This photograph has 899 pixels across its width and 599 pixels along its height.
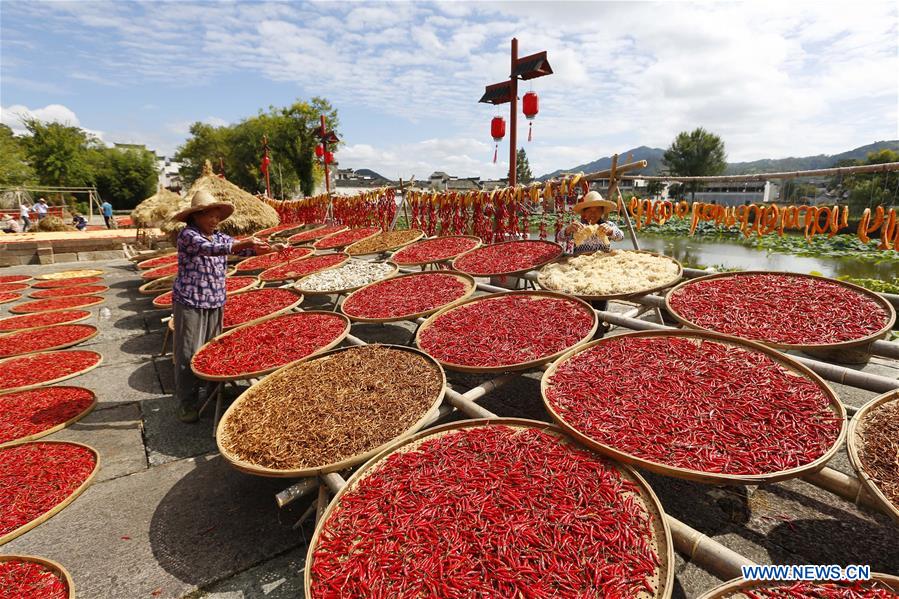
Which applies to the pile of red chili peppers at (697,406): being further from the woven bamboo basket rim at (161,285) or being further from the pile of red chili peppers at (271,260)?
Answer: the woven bamboo basket rim at (161,285)

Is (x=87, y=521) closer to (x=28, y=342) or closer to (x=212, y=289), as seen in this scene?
(x=212, y=289)

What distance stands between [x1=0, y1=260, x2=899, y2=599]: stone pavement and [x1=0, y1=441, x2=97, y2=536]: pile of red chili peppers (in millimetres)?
118

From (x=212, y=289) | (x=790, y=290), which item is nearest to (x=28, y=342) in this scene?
(x=212, y=289)

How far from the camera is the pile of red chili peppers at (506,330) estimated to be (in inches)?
132

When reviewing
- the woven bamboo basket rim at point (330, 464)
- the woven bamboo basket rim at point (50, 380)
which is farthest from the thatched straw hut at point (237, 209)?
the woven bamboo basket rim at point (330, 464)

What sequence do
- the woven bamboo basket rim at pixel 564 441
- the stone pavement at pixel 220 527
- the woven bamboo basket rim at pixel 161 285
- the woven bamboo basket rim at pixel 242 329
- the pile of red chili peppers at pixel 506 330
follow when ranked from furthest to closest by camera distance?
the woven bamboo basket rim at pixel 161 285, the woven bamboo basket rim at pixel 242 329, the pile of red chili peppers at pixel 506 330, the stone pavement at pixel 220 527, the woven bamboo basket rim at pixel 564 441

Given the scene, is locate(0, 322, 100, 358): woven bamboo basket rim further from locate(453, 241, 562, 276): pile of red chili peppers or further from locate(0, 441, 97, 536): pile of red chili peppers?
locate(453, 241, 562, 276): pile of red chili peppers

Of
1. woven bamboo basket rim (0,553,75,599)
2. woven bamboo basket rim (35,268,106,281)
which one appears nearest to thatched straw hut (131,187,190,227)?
woven bamboo basket rim (35,268,106,281)

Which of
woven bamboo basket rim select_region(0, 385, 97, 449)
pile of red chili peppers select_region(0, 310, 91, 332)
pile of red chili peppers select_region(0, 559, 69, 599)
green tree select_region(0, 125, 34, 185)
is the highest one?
green tree select_region(0, 125, 34, 185)

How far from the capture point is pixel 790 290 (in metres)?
3.66

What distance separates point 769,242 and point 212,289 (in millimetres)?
22339

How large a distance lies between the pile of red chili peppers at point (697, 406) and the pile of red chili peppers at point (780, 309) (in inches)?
21.3

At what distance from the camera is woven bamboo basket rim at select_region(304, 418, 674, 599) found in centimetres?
162

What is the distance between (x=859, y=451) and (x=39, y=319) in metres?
10.4
